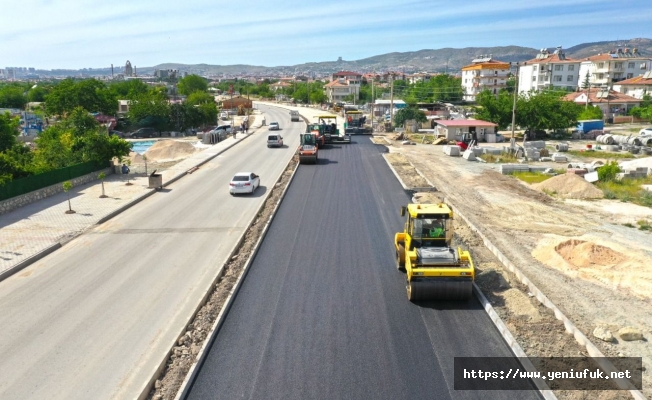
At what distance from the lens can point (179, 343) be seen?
10.8 m

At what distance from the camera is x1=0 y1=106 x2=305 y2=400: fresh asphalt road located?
9.95 meters

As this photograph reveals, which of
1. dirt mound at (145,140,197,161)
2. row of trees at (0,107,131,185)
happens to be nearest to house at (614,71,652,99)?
dirt mound at (145,140,197,161)

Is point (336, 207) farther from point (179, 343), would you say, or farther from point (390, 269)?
point (179, 343)

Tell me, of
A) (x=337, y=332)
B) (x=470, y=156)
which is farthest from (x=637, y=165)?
(x=337, y=332)

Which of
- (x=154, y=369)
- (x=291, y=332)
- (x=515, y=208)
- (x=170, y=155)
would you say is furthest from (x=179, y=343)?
(x=170, y=155)

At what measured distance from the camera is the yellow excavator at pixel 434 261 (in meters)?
12.1

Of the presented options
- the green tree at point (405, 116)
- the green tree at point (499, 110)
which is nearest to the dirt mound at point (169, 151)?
the green tree at point (405, 116)

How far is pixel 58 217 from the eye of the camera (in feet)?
73.2

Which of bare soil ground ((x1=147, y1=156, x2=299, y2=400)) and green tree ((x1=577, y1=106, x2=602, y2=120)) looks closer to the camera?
bare soil ground ((x1=147, y1=156, x2=299, y2=400))

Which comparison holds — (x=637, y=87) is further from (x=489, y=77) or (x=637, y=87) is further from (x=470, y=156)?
(x=470, y=156)

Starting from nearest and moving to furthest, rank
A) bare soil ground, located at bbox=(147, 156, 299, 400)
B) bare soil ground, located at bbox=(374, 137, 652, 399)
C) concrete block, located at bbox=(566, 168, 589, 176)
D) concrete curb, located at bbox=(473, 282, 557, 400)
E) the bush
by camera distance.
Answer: concrete curb, located at bbox=(473, 282, 557, 400)
bare soil ground, located at bbox=(147, 156, 299, 400)
bare soil ground, located at bbox=(374, 137, 652, 399)
the bush
concrete block, located at bbox=(566, 168, 589, 176)

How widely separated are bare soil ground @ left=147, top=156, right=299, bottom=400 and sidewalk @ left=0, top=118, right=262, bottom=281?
270 inches

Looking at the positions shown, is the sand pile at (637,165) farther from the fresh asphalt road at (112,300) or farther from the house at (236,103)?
the house at (236,103)

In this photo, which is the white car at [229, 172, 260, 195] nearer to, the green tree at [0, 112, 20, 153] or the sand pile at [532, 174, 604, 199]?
the sand pile at [532, 174, 604, 199]
